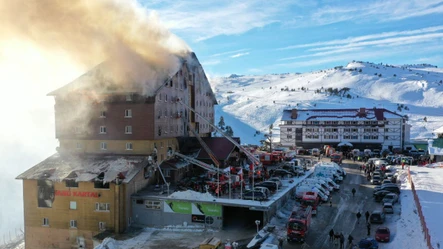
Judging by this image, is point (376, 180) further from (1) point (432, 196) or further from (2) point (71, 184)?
(2) point (71, 184)

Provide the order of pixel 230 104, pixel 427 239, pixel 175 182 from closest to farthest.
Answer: pixel 427 239 < pixel 175 182 < pixel 230 104

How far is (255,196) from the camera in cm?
3259

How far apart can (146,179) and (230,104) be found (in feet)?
509

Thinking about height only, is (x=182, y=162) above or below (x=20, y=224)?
above

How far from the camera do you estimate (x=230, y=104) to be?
19112 cm

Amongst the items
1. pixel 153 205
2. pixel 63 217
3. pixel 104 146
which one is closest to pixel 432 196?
pixel 153 205

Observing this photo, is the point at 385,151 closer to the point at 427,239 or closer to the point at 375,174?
the point at 375,174

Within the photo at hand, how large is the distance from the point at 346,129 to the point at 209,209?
60.9 meters

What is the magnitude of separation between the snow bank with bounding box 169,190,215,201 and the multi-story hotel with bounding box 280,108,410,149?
59.1m

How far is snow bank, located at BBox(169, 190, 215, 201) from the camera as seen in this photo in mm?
32119

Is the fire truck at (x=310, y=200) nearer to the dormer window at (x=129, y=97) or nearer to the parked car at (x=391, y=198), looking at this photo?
the parked car at (x=391, y=198)

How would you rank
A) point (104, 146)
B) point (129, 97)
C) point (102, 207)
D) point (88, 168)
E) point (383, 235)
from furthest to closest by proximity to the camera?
point (104, 146) → point (129, 97) → point (88, 168) → point (102, 207) → point (383, 235)

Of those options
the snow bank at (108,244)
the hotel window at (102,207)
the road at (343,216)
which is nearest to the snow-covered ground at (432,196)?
the road at (343,216)

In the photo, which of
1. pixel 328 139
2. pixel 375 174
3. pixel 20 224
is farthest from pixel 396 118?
pixel 20 224
